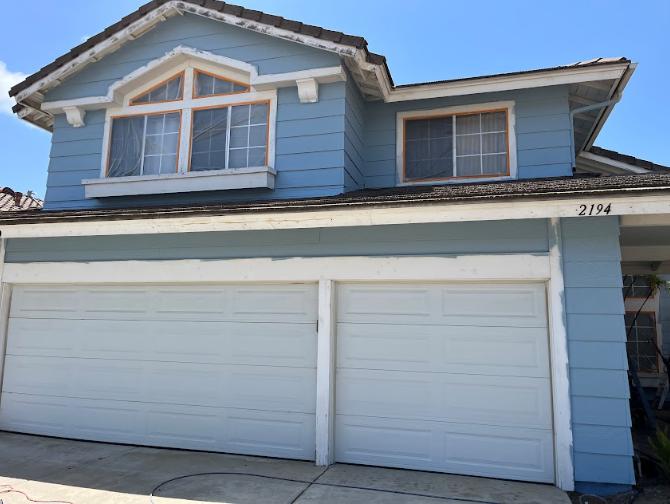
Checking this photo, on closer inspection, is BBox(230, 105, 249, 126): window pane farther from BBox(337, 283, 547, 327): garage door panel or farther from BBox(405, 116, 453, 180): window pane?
BBox(337, 283, 547, 327): garage door panel

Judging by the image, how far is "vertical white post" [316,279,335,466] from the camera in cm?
566

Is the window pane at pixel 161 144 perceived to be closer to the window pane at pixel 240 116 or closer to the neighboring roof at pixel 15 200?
the window pane at pixel 240 116

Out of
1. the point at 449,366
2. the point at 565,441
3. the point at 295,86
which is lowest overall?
the point at 565,441

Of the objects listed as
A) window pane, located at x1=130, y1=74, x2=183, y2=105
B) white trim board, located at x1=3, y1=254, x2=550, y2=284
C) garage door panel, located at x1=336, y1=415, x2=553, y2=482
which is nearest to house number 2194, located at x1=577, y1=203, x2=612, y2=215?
white trim board, located at x1=3, y1=254, x2=550, y2=284

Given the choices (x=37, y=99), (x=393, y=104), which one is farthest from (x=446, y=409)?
(x=37, y=99)

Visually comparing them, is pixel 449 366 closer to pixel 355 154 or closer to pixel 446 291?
pixel 446 291

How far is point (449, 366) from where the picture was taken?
5559mm

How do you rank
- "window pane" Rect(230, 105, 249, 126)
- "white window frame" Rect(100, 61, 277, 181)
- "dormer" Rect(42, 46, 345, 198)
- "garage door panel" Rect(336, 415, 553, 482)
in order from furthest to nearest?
"window pane" Rect(230, 105, 249, 126), "white window frame" Rect(100, 61, 277, 181), "dormer" Rect(42, 46, 345, 198), "garage door panel" Rect(336, 415, 553, 482)

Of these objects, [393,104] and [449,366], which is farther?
[393,104]

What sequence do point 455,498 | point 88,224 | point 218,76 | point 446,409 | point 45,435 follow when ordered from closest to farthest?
point 455,498 < point 446,409 < point 88,224 < point 45,435 < point 218,76

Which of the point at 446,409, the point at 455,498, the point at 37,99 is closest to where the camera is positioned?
the point at 455,498

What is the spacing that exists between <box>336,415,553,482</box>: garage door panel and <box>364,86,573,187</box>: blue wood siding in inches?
136

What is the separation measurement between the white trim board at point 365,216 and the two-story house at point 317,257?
24mm

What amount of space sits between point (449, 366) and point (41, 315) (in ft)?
18.5
